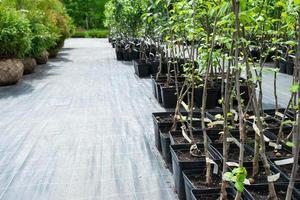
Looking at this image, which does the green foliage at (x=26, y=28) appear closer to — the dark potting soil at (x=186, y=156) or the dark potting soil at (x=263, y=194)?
the dark potting soil at (x=186, y=156)

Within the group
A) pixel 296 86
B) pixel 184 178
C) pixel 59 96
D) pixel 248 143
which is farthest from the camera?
pixel 59 96

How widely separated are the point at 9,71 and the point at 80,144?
3.42 m

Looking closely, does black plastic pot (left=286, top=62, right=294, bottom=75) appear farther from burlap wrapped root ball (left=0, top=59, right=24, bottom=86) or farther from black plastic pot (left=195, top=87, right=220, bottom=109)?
burlap wrapped root ball (left=0, top=59, right=24, bottom=86)

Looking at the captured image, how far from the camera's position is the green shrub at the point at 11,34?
582 cm

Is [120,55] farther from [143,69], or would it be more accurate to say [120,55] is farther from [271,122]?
[271,122]

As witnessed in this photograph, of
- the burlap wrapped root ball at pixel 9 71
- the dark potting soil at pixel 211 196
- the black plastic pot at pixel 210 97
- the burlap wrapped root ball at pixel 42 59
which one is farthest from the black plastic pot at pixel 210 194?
the burlap wrapped root ball at pixel 42 59

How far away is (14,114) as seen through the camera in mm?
4191

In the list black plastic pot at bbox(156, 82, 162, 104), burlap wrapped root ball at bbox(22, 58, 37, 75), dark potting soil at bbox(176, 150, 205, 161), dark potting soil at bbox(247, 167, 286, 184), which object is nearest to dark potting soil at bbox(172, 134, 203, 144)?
dark potting soil at bbox(176, 150, 205, 161)

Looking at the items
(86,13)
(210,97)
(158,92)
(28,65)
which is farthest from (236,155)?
(86,13)

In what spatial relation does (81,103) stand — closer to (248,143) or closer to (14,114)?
(14,114)

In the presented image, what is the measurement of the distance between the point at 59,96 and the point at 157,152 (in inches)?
107

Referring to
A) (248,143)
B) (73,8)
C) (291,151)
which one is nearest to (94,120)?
(248,143)

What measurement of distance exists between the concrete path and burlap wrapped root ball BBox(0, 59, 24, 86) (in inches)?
11.6

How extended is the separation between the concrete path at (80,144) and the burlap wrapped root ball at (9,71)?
11.6 inches
